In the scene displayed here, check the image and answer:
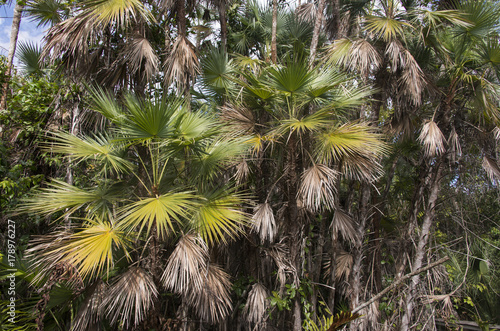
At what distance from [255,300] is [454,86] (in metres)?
4.22

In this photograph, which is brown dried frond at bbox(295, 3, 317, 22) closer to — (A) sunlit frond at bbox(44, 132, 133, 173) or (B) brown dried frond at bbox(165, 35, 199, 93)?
(B) brown dried frond at bbox(165, 35, 199, 93)

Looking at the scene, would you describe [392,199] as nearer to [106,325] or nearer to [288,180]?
[288,180]

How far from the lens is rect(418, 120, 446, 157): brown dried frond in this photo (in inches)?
183

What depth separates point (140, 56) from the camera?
428 centimetres

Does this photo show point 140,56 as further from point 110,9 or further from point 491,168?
point 491,168

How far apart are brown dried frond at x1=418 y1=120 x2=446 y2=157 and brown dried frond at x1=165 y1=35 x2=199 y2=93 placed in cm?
342

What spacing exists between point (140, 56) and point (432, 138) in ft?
13.8

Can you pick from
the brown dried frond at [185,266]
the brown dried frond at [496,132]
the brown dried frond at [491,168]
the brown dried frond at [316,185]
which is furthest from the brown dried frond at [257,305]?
the brown dried frond at [496,132]

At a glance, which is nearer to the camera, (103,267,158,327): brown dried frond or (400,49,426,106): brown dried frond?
(103,267,158,327): brown dried frond

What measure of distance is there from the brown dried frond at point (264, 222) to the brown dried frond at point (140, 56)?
228 centimetres

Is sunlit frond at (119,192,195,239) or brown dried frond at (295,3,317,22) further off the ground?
brown dried frond at (295,3,317,22)

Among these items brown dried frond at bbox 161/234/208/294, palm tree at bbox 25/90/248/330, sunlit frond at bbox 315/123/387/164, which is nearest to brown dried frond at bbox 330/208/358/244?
sunlit frond at bbox 315/123/387/164

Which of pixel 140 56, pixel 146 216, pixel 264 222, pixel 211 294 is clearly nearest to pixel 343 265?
pixel 264 222

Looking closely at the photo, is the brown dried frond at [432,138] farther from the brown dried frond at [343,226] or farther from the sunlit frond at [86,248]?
the sunlit frond at [86,248]
